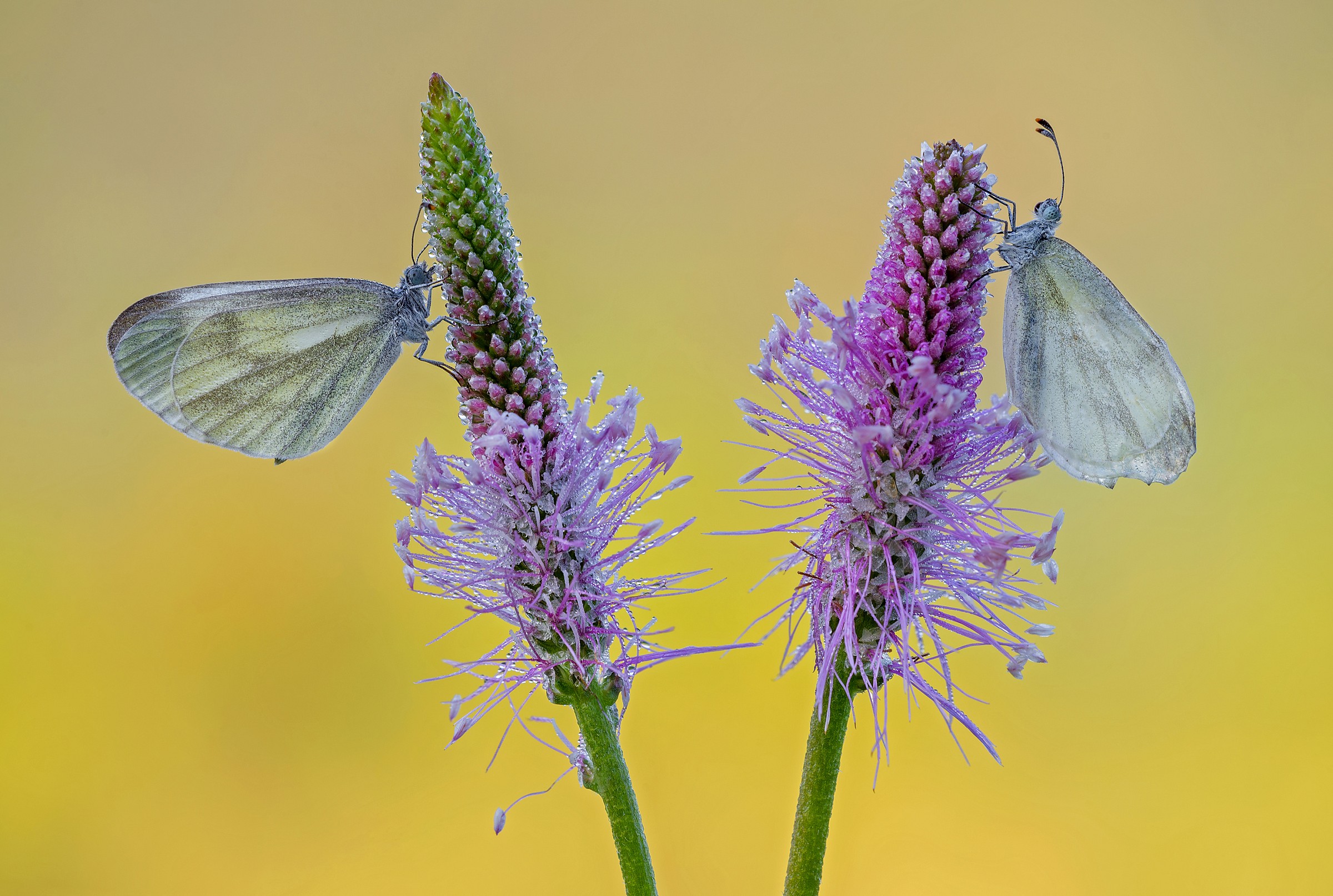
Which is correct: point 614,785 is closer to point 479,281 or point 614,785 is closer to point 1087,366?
point 479,281

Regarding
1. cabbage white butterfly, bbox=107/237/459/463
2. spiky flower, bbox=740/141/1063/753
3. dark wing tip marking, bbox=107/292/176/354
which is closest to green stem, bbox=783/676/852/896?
spiky flower, bbox=740/141/1063/753

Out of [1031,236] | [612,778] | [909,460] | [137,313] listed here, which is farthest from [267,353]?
[1031,236]

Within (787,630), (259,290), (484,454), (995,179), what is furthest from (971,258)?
(259,290)

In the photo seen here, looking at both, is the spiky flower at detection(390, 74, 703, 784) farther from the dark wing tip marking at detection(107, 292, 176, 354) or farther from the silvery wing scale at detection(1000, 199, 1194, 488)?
the dark wing tip marking at detection(107, 292, 176, 354)

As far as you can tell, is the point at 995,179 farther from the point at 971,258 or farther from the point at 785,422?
the point at 785,422

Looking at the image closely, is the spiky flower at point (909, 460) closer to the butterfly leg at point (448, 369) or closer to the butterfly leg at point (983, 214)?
the butterfly leg at point (983, 214)

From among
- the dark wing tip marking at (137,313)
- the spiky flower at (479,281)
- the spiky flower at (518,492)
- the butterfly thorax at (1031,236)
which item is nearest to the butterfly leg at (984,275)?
the butterfly thorax at (1031,236)

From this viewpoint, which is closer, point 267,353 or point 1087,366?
point 1087,366
